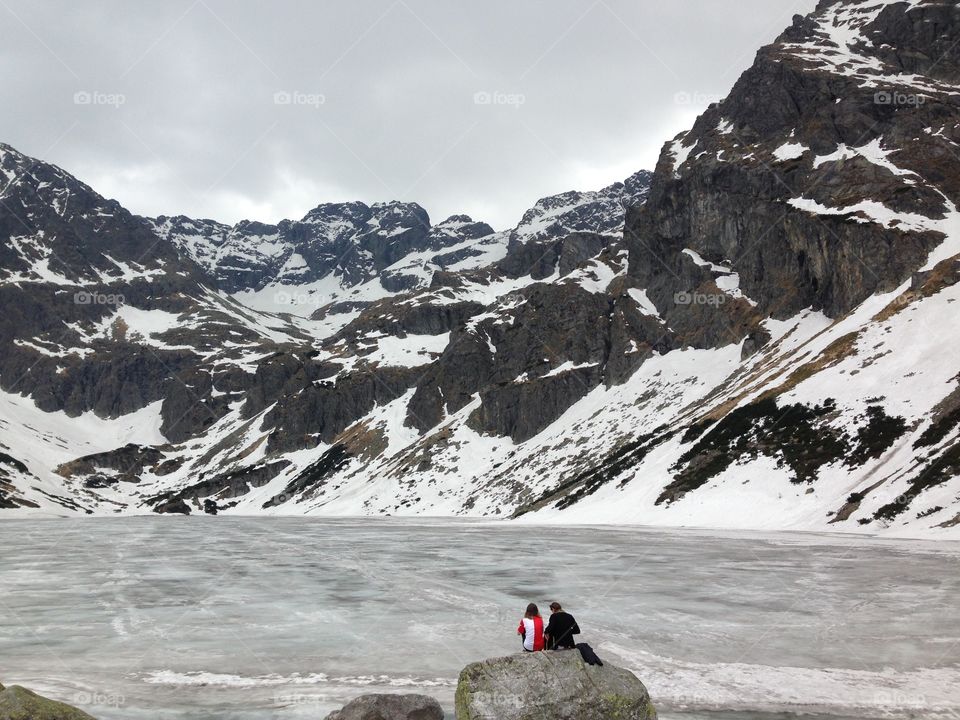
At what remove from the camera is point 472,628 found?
2044cm

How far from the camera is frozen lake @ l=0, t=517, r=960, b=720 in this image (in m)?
14.0

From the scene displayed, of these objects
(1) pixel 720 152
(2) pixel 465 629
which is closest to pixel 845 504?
(2) pixel 465 629

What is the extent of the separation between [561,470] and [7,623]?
96.5 meters

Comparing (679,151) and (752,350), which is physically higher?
(679,151)

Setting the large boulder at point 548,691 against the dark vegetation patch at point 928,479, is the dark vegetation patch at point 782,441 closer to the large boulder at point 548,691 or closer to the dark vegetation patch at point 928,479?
the dark vegetation patch at point 928,479

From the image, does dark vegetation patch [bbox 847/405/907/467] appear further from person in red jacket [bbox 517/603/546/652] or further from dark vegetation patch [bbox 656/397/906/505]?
person in red jacket [bbox 517/603/546/652]

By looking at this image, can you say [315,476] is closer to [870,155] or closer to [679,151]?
[679,151]

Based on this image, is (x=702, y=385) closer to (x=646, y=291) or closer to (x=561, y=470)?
(x=561, y=470)

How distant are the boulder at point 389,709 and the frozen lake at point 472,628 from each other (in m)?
1.46

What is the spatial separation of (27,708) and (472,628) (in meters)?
12.0

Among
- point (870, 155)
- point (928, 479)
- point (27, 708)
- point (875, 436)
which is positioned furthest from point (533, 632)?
point (870, 155)

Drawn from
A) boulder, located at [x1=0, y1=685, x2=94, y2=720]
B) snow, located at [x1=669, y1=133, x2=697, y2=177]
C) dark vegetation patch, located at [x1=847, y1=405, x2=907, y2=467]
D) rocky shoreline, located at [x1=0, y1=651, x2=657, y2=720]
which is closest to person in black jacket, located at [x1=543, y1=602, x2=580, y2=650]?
rocky shoreline, located at [x1=0, y1=651, x2=657, y2=720]

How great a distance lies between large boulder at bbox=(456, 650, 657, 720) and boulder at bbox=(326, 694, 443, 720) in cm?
55

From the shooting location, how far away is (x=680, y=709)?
13.2 meters
